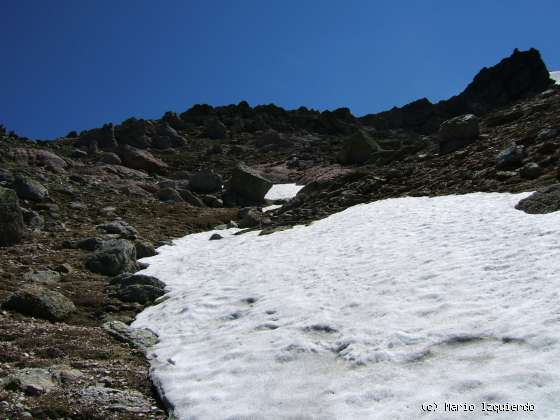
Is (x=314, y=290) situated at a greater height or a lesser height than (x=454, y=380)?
greater

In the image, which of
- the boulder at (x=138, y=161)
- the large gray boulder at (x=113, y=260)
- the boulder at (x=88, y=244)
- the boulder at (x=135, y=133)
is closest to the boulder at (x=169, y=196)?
the boulder at (x=88, y=244)

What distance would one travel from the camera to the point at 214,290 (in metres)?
12.1

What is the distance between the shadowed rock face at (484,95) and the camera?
95688 mm

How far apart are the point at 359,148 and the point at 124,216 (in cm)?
2557

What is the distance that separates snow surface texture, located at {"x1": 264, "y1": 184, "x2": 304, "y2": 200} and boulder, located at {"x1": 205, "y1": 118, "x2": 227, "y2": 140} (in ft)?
132

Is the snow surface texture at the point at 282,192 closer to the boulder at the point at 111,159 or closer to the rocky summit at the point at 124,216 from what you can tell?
the rocky summit at the point at 124,216

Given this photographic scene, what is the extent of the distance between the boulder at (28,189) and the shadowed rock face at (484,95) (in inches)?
3192

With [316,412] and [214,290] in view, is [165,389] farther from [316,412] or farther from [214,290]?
[214,290]

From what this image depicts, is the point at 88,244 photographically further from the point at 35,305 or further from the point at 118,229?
the point at 35,305

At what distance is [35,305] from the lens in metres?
10.3

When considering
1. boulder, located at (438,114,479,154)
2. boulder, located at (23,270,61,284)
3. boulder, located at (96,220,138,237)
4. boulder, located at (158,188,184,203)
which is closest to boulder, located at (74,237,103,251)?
boulder, located at (96,220,138,237)

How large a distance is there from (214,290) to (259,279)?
1.18 meters

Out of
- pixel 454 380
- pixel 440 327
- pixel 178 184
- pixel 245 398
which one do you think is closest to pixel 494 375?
pixel 454 380

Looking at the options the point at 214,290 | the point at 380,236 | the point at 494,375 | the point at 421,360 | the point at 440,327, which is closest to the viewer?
the point at 494,375
